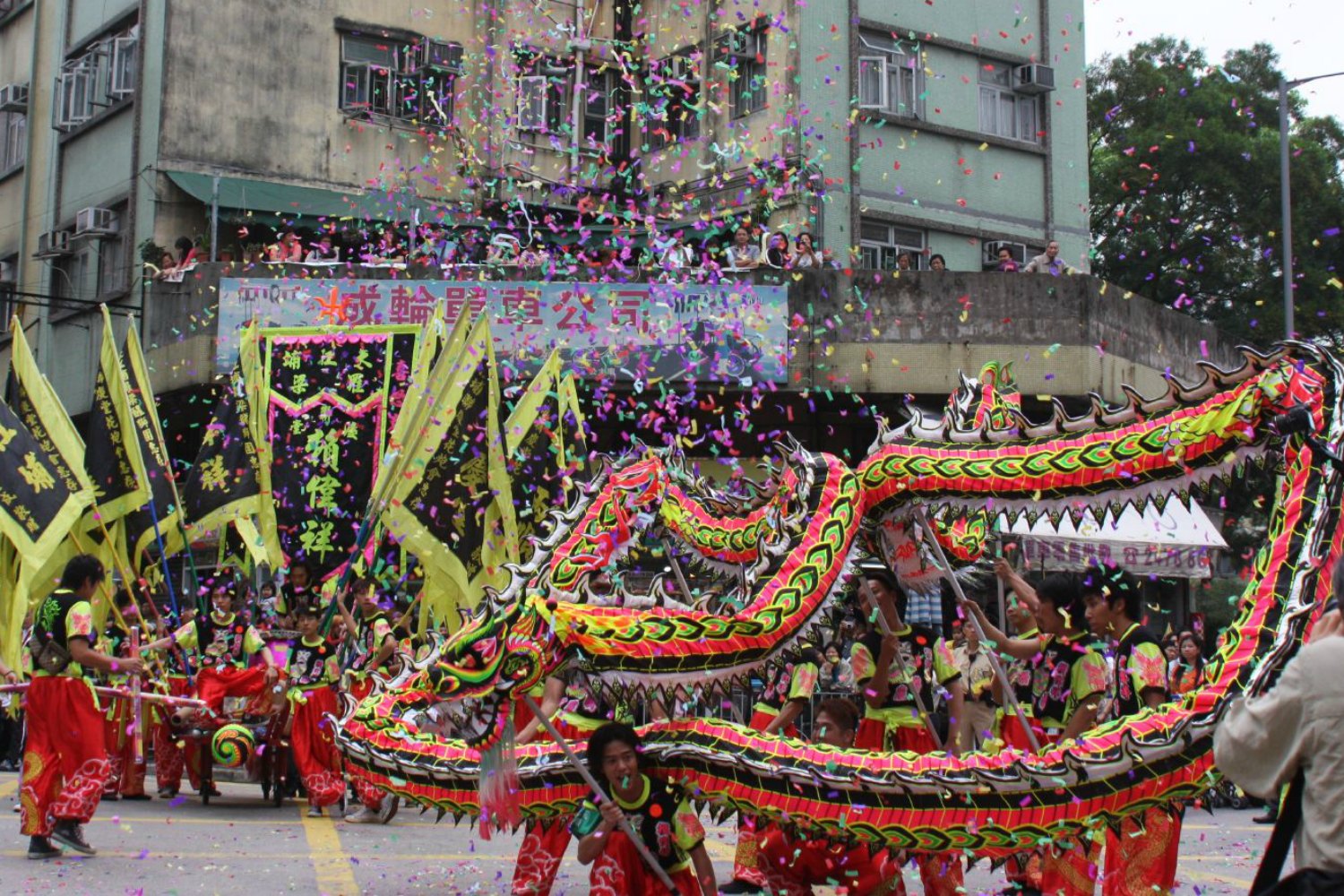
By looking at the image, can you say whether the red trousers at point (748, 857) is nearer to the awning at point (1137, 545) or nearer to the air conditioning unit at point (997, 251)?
the awning at point (1137, 545)

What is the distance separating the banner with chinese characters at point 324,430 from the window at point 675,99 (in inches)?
330

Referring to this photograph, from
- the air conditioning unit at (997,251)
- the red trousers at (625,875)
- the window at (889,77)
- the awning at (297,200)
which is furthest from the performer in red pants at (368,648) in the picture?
the air conditioning unit at (997,251)

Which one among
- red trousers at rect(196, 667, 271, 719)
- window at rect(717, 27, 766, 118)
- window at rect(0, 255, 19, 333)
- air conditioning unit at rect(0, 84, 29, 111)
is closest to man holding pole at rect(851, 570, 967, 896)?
red trousers at rect(196, 667, 271, 719)

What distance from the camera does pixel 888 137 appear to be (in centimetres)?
2027

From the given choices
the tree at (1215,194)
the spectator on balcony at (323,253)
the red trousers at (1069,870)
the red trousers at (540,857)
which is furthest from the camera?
the tree at (1215,194)

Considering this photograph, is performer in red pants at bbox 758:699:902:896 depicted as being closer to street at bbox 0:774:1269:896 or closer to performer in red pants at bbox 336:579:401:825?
street at bbox 0:774:1269:896

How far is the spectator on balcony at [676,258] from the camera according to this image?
18078 millimetres

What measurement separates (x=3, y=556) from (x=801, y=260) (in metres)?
9.91

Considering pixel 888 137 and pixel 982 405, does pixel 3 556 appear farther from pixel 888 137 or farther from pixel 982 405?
pixel 888 137

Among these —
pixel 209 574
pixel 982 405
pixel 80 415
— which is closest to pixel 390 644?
pixel 982 405

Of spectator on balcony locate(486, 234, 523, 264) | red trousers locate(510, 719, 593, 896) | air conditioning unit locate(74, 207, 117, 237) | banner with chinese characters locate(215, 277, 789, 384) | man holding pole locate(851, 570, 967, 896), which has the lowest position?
red trousers locate(510, 719, 593, 896)

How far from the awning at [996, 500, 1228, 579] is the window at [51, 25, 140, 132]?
12.7 meters

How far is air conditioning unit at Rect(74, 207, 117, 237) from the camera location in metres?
21.2

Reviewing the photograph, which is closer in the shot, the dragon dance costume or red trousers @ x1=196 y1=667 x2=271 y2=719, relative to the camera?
the dragon dance costume
